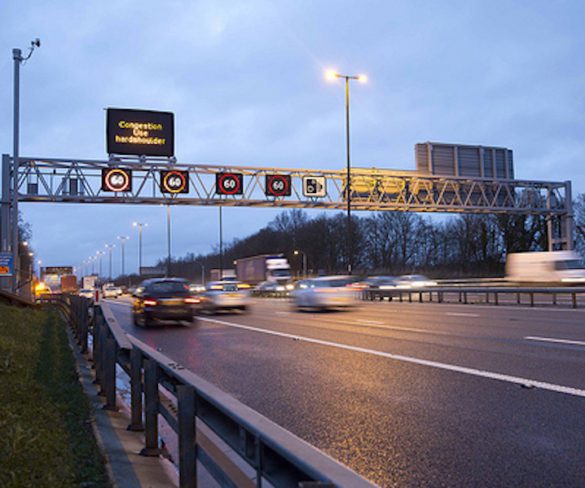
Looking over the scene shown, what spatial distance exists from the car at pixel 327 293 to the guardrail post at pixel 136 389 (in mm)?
18710

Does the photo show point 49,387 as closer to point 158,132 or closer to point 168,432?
point 168,432

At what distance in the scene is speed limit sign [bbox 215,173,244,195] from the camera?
37.3m

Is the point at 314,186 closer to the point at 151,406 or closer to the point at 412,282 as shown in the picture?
the point at 412,282

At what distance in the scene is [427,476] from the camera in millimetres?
4801

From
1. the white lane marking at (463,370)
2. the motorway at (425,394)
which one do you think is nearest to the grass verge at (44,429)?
the motorway at (425,394)

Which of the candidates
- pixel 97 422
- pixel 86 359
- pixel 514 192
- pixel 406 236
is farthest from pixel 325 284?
pixel 406 236

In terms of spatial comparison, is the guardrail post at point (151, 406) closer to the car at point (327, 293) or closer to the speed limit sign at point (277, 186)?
the car at point (327, 293)

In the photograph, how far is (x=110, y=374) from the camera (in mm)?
7637

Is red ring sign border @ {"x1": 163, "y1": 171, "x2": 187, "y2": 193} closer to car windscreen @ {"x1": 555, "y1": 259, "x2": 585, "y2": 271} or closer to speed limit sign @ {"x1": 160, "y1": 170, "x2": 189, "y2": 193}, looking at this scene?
speed limit sign @ {"x1": 160, "y1": 170, "x2": 189, "y2": 193}

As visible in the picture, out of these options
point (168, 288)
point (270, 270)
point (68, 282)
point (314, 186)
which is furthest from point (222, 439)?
point (68, 282)

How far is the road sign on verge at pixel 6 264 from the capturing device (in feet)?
83.8

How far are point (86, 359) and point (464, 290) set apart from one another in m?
21.2

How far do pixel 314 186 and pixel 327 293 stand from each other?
590 inches

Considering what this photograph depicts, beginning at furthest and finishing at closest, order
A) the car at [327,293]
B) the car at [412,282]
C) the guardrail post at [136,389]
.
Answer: the car at [412,282] → the car at [327,293] → the guardrail post at [136,389]
